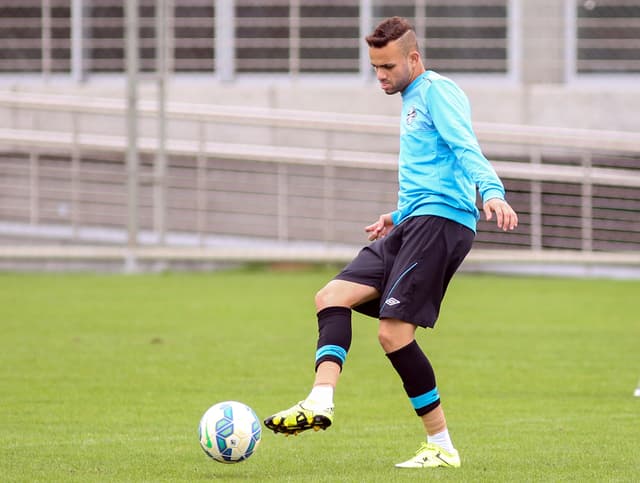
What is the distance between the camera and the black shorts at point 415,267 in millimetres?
5695

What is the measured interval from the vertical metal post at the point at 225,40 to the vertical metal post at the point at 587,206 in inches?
219

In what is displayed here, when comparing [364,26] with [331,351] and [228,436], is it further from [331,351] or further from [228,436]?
[228,436]

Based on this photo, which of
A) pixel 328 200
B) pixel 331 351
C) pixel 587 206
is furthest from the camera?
pixel 328 200

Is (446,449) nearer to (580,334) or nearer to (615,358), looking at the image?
(615,358)

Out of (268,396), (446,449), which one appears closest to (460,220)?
(446,449)

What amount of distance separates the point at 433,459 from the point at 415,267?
0.77 metres

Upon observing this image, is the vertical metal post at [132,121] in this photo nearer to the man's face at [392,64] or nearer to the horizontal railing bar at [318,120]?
the horizontal railing bar at [318,120]

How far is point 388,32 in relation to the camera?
584 cm

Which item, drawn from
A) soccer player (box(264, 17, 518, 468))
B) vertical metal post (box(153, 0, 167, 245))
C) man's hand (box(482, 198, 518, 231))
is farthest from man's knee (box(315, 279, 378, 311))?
vertical metal post (box(153, 0, 167, 245))

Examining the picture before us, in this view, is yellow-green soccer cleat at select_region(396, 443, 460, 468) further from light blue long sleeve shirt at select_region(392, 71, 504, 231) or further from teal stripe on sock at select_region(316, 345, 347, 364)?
light blue long sleeve shirt at select_region(392, 71, 504, 231)

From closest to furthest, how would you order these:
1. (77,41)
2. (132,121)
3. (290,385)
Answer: (290,385)
(132,121)
(77,41)

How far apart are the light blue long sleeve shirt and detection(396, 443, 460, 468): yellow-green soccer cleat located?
904mm

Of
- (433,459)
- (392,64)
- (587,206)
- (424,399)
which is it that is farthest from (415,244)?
(587,206)

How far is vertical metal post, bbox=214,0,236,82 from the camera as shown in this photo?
21.1 metres
